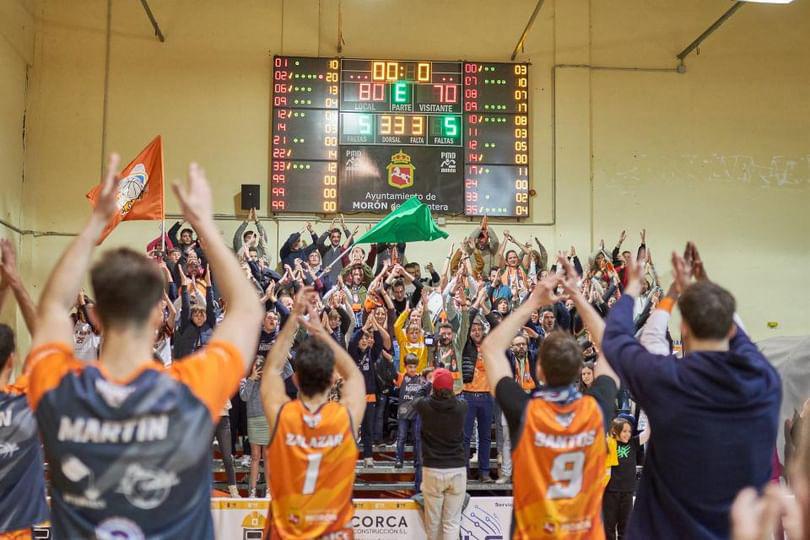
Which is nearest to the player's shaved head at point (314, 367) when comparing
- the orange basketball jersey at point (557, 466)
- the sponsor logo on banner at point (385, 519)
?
the orange basketball jersey at point (557, 466)

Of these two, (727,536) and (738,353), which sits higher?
(738,353)

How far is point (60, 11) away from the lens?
1656cm

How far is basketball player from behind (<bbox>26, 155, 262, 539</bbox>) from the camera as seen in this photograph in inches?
88.0

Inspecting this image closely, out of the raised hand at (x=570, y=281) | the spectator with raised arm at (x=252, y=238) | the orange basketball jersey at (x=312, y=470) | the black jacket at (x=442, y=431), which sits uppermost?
the spectator with raised arm at (x=252, y=238)

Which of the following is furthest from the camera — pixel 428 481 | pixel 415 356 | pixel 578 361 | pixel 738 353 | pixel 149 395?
pixel 415 356

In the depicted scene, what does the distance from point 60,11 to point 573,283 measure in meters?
15.8

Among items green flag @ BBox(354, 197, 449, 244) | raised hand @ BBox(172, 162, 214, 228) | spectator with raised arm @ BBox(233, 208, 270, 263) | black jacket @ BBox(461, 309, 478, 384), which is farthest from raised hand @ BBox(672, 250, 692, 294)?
spectator with raised arm @ BBox(233, 208, 270, 263)

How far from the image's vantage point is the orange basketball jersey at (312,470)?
4.04 m

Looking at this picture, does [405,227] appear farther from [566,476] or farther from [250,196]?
[566,476]

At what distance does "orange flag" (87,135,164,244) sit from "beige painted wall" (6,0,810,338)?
10.7 ft

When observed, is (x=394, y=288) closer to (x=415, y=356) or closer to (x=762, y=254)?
(x=415, y=356)

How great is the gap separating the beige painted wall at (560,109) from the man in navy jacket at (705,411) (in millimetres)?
13041

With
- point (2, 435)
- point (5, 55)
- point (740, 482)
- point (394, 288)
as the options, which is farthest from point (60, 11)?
point (740, 482)

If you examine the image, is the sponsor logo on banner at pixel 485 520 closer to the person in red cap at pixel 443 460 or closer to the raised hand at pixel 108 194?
the person in red cap at pixel 443 460
